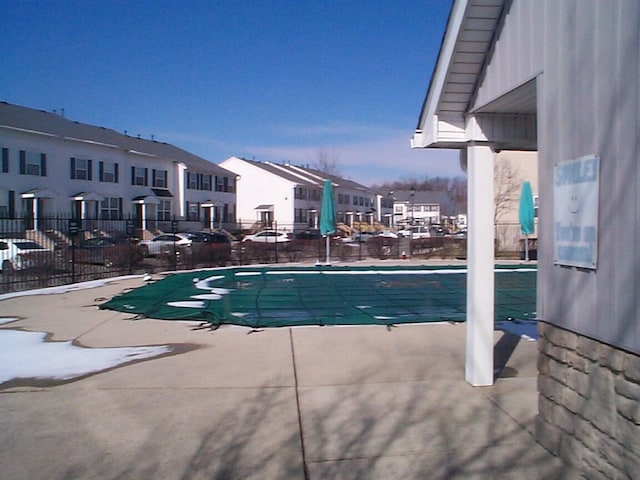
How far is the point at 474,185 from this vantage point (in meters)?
5.98

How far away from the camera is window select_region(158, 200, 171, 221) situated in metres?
44.2

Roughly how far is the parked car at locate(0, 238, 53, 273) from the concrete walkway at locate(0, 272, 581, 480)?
891 cm

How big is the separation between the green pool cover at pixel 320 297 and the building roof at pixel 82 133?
75.4 ft

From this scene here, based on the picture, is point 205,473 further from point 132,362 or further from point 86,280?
point 86,280

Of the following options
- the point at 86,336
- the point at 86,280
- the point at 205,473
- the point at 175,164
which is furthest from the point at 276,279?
the point at 175,164

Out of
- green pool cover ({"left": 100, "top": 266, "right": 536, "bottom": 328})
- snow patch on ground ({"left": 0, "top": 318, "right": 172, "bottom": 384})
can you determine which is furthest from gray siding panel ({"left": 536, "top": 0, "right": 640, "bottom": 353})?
green pool cover ({"left": 100, "top": 266, "right": 536, "bottom": 328})

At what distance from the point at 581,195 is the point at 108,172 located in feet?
132

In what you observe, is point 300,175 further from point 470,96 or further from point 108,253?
point 470,96

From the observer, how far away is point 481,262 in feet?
19.6

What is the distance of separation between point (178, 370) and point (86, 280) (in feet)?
36.7

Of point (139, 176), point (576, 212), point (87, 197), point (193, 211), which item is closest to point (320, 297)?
point (576, 212)

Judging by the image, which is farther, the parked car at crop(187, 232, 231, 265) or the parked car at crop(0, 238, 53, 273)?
the parked car at crop(187, 232, 231, 265)

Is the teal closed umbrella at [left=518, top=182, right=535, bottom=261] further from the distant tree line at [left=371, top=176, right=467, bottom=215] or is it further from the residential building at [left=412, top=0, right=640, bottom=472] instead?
the distant tree line at [left=371, top=176, right=467, bottom=215]

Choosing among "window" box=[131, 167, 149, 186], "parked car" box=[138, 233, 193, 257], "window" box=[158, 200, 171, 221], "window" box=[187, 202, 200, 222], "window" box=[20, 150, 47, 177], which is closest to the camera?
"parked car" box=[138, 233, 193, 257]
